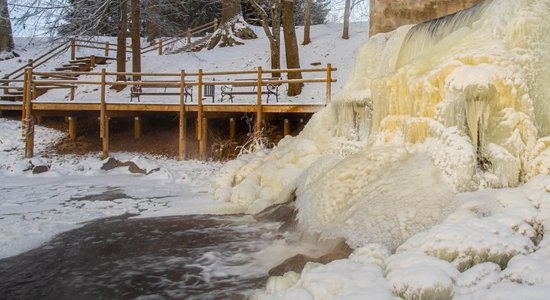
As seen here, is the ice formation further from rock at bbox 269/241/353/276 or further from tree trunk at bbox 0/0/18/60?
tree trunk at bbox 0/0/18/60

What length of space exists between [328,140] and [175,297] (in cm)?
490

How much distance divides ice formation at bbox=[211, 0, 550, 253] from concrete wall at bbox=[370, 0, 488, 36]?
2.20 m

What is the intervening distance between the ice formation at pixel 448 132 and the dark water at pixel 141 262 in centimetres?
108

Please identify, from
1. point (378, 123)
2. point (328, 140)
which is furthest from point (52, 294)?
point (328, 140)

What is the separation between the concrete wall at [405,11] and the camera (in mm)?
8938

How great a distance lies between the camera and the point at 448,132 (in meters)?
5.34

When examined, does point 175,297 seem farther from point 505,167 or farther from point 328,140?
point 328,140

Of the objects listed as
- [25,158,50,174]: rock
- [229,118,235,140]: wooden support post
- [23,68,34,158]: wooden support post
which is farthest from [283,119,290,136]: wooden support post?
[23,68,34,158]: wooden support post

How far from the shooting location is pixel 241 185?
907 centimetres

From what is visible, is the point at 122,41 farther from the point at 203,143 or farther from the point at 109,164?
the point at 203,143

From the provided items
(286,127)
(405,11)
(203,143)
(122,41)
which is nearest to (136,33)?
(122,41)

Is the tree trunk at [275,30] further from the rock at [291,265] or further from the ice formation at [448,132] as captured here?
the rock at [291,265]

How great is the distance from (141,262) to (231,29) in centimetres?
1963

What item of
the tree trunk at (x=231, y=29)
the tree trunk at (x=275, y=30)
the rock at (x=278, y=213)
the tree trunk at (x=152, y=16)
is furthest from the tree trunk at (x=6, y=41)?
the rock at (x=278, y=213)
